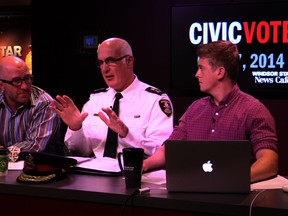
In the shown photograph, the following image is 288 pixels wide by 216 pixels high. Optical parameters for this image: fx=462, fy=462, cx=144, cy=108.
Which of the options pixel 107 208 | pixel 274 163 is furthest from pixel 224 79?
pixel 107 208

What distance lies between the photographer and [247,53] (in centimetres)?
402

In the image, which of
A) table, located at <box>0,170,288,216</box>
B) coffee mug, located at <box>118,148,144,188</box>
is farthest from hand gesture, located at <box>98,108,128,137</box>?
coffee mug, located at <box>118,148,144,188</box>

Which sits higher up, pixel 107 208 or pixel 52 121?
pixel 52 121

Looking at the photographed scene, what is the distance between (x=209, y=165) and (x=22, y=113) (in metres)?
1.50

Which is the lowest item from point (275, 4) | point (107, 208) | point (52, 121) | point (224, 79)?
point (107, 208)

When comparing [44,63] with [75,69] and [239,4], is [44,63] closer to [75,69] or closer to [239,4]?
[75,69]

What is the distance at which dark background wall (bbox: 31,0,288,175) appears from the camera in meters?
4.28

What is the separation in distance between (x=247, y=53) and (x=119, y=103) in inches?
63.2

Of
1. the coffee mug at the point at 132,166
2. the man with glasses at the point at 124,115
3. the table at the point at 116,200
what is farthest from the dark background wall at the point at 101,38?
the coffee mug at the point at 132,166

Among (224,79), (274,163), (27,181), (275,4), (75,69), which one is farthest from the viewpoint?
(75,69)

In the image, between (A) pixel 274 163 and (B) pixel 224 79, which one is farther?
(B) pixel 224 79

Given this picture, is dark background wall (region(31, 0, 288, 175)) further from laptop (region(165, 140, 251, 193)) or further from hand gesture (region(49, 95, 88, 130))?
laptop (region(165, 140, 251, 193))

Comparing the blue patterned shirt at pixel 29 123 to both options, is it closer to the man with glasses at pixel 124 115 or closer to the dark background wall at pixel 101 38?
the man with glasses at pixel 124 115

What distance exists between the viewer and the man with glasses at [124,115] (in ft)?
8.99
